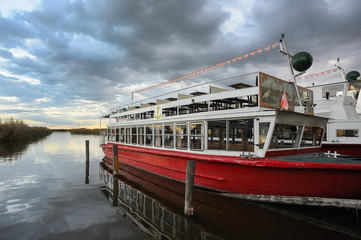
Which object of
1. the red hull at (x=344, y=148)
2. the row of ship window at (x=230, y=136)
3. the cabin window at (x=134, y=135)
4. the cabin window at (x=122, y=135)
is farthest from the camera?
the cabin window at (x=122, y=135)

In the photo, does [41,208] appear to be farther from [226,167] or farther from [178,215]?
[226,167]

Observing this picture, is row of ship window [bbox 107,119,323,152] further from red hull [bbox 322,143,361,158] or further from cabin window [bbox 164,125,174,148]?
red hull [bbox 322,143,361,158]

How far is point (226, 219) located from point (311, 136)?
5781mm

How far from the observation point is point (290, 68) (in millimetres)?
8781

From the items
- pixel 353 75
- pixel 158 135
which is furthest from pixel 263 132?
pixel 353 75

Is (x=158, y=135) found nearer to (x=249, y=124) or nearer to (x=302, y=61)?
(x=249, y=124)

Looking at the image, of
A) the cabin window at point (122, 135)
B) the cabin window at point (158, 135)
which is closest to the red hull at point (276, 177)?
the cabin window at point (158, 135)

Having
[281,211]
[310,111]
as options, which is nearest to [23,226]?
[281,211]

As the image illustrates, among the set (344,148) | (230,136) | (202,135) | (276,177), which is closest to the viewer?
(276,177)

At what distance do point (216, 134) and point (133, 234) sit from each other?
476cm

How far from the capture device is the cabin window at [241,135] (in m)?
7.69

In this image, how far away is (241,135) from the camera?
328 inches

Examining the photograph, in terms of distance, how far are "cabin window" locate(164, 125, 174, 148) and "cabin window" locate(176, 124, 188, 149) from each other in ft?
1.33

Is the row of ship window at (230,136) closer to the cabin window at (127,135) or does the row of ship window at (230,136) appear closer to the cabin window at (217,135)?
the cabin window at (217,135)
